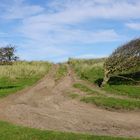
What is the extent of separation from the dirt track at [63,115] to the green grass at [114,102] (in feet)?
1.90

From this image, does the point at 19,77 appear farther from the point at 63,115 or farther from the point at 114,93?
the point at 63,115

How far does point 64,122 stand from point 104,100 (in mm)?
5997

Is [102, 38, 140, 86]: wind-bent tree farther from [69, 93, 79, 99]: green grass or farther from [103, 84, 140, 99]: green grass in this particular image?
[69, 93, 79, 99]: green grass

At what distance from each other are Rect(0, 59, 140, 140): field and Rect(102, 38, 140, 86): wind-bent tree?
98cm

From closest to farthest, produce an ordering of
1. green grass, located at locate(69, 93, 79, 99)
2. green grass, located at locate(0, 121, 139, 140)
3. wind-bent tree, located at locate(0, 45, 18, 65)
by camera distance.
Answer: green grass, located at locate(0, 121, 139, 140) → green grass, located at locate(69, 93, 79, 99) → wind-bent tree, located at locate(0, 45, 18, 65)

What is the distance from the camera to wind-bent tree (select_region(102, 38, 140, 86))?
3594 centimetres

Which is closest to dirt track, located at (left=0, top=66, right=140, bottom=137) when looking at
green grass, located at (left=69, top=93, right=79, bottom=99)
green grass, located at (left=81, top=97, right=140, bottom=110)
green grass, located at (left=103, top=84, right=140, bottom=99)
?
green grass, located at (left=69, top=93, right=79, bottom=99)

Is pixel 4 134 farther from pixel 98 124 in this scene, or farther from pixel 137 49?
pixel 137 49

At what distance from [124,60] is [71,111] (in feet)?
45.4

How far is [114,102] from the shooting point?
25281 millimetres

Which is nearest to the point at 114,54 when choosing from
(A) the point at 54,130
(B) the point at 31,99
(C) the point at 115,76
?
(C) the point at 115,76

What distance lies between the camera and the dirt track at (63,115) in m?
19.3

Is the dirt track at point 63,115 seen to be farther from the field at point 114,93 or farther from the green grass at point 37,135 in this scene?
the green grass at point 37,135

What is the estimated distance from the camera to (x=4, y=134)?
1700cm
